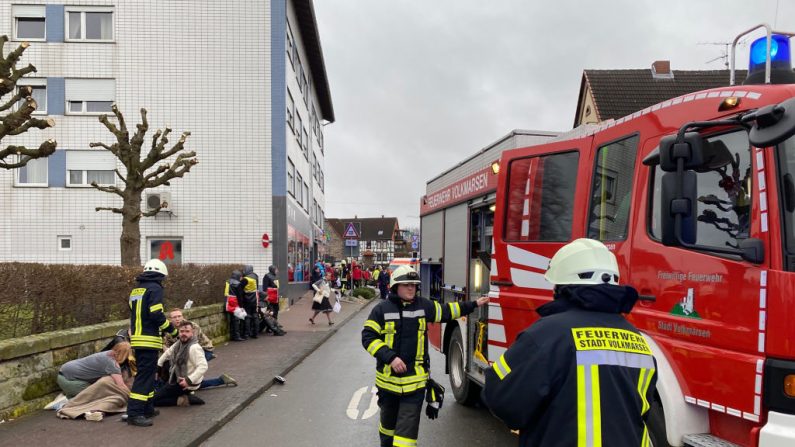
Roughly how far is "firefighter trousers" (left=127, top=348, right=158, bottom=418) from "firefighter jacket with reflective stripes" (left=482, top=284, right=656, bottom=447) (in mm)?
5386

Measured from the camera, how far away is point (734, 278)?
3.29m

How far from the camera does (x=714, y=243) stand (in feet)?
11.5

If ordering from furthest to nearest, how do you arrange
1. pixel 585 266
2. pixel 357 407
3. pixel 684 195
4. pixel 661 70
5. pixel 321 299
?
1. pixel 661 70
2. pixel 321 299
3. pixel 357 407
4. pixel 684 195
5. pixel 585 266

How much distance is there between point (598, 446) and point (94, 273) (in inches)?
329

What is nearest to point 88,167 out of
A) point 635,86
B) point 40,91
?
point 40,91

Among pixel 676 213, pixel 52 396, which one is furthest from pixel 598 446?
pixel 52 396

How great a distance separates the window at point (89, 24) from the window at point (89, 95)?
5.02 feet

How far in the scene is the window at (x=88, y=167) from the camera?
2255 centimetres

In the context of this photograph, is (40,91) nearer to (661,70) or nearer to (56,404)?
(56,404)

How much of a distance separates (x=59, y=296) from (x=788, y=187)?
7.87m

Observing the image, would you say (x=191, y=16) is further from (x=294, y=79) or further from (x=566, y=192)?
(x=566, y=192)

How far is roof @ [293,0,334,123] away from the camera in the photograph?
26956mm

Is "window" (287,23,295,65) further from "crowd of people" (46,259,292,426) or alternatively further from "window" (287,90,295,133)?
"crowd of people" (46,259,292,426)

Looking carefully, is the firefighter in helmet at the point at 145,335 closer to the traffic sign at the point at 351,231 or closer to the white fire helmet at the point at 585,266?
the white fire helmet at the point at 585,266
